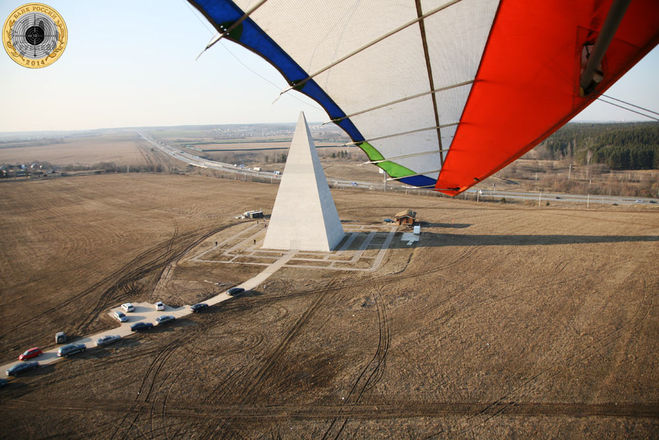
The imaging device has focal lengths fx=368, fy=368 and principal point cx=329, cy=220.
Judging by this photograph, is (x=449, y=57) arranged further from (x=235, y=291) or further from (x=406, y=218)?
(x=406, y=218)

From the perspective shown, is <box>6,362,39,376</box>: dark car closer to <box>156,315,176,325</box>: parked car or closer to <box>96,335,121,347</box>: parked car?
<box>96,335,121,347</box>: parked car

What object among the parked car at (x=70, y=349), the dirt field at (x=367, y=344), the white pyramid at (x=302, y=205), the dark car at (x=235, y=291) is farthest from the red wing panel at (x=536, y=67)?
the white pyramid at (x=302, y=205)

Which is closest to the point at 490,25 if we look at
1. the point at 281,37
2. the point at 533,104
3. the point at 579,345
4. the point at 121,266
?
the point at 533,104

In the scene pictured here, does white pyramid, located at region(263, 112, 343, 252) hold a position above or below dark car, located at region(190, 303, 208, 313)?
above

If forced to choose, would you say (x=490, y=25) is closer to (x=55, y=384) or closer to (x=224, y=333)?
(x=224, y=333)

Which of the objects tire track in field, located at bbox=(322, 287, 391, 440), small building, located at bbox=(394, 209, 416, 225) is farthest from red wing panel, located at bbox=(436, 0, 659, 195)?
small building, located at bbox=(394, 209, 416, 225)

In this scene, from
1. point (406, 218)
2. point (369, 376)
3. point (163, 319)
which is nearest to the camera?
point (369, 376)

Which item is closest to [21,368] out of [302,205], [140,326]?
[140,326]
